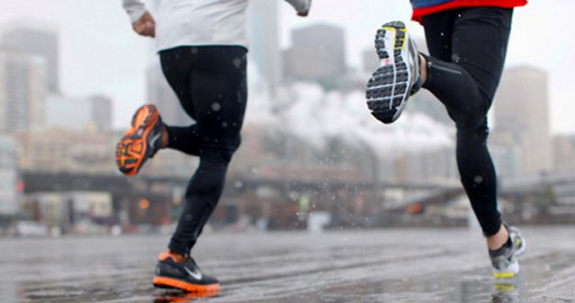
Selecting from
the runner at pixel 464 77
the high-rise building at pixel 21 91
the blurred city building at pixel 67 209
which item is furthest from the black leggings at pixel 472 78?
the high-rise building at pixel 21 91

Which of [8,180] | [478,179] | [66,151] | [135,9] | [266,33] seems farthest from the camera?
[66,151]

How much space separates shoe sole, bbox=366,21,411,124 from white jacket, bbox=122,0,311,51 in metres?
0.84

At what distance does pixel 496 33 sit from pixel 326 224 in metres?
51.4

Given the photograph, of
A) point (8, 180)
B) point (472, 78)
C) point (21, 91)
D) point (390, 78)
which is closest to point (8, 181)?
point (8, 180)

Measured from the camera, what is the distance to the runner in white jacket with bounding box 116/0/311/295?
84.2 inches

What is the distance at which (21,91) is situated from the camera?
11781 cm

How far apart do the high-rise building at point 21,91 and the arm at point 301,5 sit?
4463 inches

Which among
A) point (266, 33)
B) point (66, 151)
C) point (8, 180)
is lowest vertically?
point (66, 151)

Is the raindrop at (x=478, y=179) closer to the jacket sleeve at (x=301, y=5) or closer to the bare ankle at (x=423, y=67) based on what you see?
the bare ankle at (x=423, y=67)

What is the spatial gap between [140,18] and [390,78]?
1344 mm

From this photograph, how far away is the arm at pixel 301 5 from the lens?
7.60ft

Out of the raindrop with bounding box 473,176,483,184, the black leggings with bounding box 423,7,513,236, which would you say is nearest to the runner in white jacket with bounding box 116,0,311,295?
the black leggings with bounding box 423,7,513,236

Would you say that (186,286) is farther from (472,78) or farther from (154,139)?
(472,78)

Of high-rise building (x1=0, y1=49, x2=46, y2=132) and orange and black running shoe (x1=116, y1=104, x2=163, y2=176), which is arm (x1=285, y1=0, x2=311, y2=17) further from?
high-rise building (x1=0, y1=49, x2=46, y2=132)
